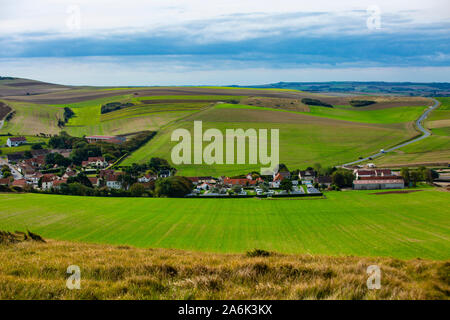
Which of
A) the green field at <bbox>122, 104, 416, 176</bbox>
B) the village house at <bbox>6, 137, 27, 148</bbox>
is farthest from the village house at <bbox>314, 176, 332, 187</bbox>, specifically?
Answer: the village house at <bbox>6, 137, 27, 148</bbox>

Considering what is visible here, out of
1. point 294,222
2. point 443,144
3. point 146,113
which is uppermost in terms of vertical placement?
point 146,113

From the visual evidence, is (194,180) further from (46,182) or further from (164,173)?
(46,182)

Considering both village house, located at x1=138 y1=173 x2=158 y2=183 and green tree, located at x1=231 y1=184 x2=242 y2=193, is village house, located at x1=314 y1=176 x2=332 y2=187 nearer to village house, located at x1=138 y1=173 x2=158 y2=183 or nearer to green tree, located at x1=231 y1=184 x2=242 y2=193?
green tree, located at x1=231 y1=184 x2=242 y2=193

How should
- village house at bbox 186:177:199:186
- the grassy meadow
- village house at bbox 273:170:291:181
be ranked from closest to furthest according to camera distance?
1. village house at bbox 186:177:199:186
2. village house at bbox 273:170:291:181
3. the grassy meadow

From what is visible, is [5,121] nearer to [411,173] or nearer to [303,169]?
[303,169]

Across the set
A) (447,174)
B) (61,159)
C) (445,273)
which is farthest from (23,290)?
(61,159)
